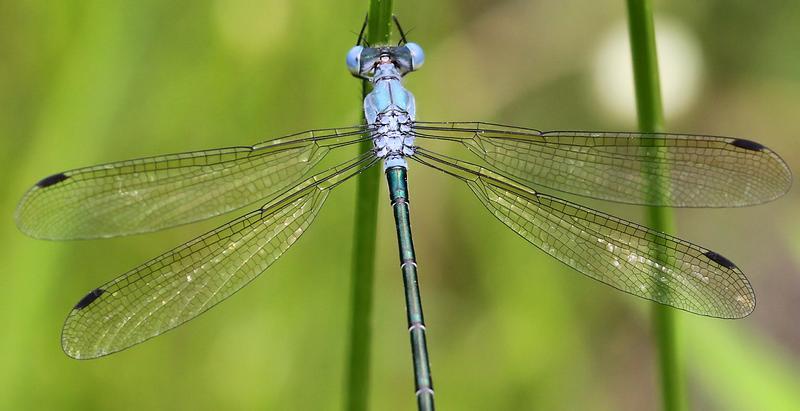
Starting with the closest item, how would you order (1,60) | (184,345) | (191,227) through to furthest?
(184,345)
(1,60)
(191,227)

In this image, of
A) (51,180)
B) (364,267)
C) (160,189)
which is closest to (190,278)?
(160,189)

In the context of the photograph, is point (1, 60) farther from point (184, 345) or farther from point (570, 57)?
point (570, 57)

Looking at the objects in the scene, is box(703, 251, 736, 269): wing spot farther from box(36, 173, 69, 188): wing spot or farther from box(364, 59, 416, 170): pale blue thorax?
box(36, 173, 69, 188): wing spot

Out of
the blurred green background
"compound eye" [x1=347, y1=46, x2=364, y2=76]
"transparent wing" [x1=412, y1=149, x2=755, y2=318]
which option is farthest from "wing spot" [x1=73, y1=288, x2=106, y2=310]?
"transparent wing" [x1=412, y1=149, x2=755, y2=318]

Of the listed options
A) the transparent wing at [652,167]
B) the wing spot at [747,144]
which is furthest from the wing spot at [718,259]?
the wing spot at [747,144]

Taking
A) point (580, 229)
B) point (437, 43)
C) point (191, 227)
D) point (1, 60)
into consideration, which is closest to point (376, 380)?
point (191, 227)

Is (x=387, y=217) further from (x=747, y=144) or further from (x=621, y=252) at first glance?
(x=747, y=144)
